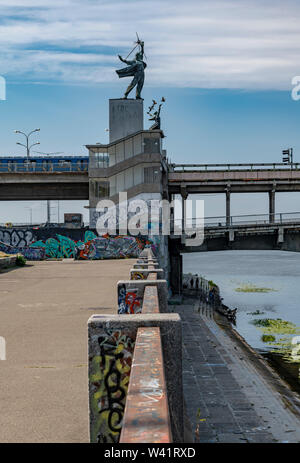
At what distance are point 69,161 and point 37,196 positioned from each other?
21.2ft

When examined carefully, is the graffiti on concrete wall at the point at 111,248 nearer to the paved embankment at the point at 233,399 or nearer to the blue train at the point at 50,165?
the paved embankment at the point at 233,399

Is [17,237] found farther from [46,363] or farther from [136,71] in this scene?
[46,363]

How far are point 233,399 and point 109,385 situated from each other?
40.5ft

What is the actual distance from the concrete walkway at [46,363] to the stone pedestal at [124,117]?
48834 millimetres

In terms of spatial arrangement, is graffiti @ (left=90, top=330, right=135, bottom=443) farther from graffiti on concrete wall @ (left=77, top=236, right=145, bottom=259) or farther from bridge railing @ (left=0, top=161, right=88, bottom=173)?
bridge railing @ (left=0, top=161, right=88, bottom=173)

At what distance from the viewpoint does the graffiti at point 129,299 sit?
442 inches

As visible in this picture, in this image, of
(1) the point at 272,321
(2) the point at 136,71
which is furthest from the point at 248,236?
(2) the point at 136,71

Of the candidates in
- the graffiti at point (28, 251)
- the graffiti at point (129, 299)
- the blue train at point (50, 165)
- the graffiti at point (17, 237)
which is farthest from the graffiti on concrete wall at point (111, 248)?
the graffiti at point (129, 299)

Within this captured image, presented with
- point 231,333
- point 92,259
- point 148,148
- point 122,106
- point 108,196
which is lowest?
point 231,333

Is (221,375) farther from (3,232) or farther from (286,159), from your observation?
(286,159)

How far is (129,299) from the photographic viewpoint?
37.2 feet

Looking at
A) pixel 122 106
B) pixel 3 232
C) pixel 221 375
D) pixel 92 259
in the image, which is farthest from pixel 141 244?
pixel 122 106
